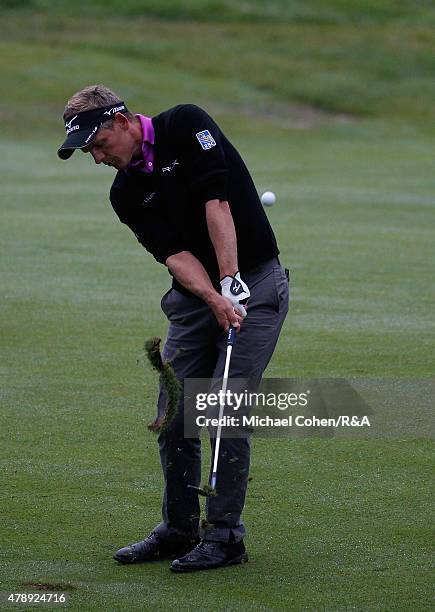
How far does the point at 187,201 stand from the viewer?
5.42 meters

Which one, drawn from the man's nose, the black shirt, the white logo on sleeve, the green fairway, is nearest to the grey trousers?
the black shirt

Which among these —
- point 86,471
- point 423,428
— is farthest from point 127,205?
point 423,428

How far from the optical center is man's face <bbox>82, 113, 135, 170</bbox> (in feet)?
17.4

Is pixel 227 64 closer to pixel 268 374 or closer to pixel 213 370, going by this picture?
pixel 268 374

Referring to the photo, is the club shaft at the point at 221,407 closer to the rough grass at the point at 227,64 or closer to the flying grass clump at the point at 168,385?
the flying grass clump at the point at 168,385

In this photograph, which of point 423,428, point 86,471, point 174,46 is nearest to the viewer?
Result: point 86,471

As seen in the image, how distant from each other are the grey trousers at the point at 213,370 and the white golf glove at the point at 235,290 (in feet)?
0.60

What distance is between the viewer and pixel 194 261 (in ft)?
17.9

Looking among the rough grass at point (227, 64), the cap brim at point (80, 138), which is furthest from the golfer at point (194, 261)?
the rough grass at point (227, 64)

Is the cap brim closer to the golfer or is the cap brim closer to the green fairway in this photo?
the golfer

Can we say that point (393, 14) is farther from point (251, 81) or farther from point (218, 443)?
point (218, 443)

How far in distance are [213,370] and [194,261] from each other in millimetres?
515

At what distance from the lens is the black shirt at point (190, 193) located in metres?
5.32

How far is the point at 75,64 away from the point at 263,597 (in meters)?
45.9
